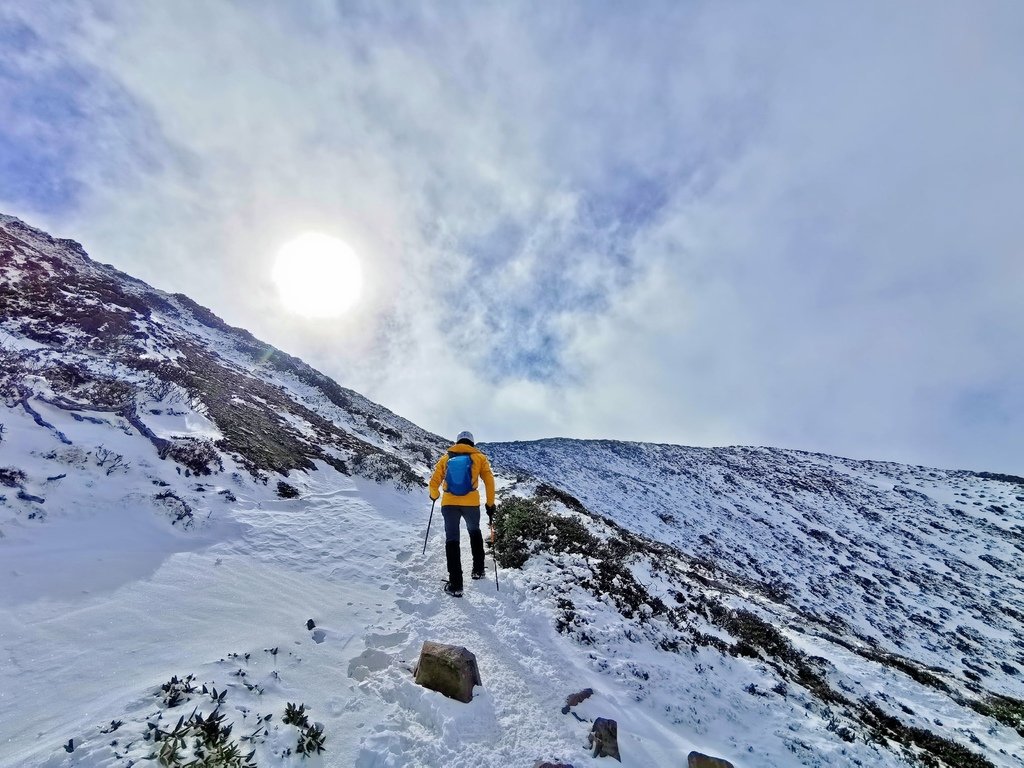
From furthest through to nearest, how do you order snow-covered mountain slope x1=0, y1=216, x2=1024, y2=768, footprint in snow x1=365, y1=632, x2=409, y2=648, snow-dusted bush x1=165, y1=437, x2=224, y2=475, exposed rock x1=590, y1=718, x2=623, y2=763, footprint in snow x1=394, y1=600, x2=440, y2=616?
snow-dusted bush x1=165, y1=437, x2=224, y2=475 → footprint in snow x1=394, y1=600, x2=440, y2=616 → footprint in snow x1=365, y1=632, x2=409, y2=648 → exposed rock x1=590, y1=718, x2=623, y2=763 → snow-covered mountain slope x1=0, y1=216, x2=1024, y2=768

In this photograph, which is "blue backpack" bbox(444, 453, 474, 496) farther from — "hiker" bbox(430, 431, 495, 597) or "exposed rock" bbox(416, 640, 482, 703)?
"exposed rock" bbox(416, 640, 482, 703)

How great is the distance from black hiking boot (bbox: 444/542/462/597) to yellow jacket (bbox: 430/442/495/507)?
0.78 meters

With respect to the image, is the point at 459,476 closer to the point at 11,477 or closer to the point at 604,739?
the point at 604,739

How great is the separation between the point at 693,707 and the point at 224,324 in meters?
40.6

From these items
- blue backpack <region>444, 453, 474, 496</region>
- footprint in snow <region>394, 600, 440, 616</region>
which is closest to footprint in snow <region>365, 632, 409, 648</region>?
footprint in snow <region>394, 600, 440, 616</region>

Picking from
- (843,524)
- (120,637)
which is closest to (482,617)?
(120,637)

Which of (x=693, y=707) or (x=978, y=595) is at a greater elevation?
(x=978, y=595)

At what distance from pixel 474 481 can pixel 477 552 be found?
136 centimetres

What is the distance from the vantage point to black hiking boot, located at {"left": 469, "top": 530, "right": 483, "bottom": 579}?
8.81 metres

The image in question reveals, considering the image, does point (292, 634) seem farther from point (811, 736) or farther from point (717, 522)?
point (717, 522)

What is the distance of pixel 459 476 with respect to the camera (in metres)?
8.75

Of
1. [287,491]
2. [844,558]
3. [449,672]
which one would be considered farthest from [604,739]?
[844,558]

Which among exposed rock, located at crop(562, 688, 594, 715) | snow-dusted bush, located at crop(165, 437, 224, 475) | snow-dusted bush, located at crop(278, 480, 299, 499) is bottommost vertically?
exposed rock, located at crop(562, 688, 594, 715)

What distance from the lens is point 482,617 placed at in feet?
24.4
